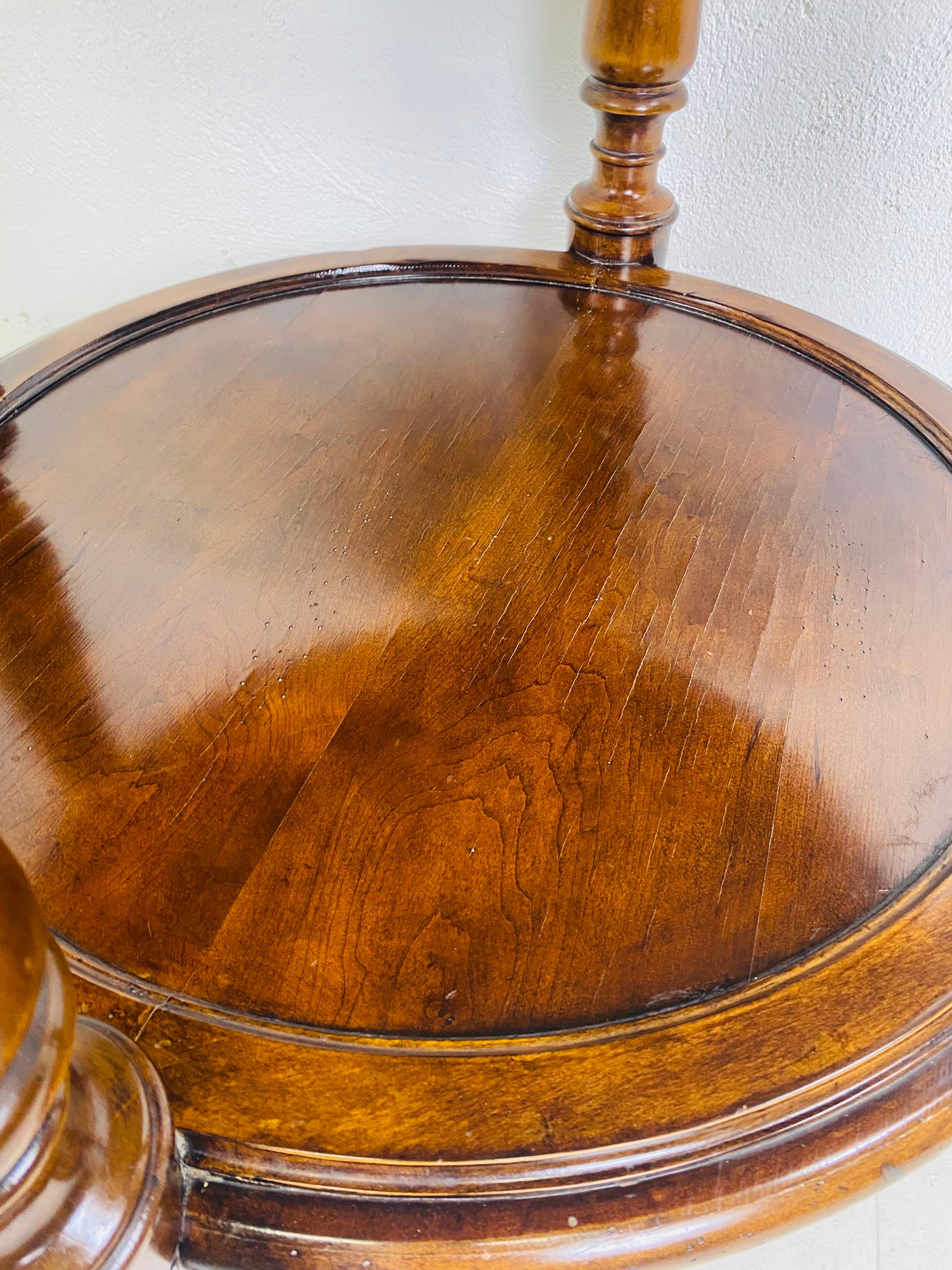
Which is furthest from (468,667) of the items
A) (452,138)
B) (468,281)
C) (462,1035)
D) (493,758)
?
(452,138)

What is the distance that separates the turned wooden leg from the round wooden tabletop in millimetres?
19

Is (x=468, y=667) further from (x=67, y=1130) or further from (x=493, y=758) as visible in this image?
(x=67, y=1130)

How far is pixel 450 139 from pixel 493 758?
0.71m

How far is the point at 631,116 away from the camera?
654 mm

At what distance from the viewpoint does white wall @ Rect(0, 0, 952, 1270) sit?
0.81 meters

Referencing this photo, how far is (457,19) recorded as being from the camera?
855 mm

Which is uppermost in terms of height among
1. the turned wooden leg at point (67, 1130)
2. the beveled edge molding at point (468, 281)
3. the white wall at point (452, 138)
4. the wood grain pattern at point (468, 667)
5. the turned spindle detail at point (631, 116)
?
the white wall at point (452, 138)

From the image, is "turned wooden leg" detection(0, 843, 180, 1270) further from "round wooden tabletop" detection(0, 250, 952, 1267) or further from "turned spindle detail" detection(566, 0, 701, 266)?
"turned spindle detail" detection(566, 0, 701, 266)

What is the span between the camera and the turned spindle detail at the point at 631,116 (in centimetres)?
62

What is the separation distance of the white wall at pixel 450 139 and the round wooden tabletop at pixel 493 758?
0.94 ft

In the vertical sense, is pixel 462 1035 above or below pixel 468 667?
below

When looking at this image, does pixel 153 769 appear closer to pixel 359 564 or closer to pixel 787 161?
pixel 359 564

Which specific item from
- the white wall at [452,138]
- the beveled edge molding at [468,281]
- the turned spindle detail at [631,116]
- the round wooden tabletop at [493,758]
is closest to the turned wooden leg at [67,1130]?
the round wooden tabletop at [493,758]

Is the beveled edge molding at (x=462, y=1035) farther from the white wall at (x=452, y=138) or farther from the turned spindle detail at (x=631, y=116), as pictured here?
the white wall at (x=452, y=138)
